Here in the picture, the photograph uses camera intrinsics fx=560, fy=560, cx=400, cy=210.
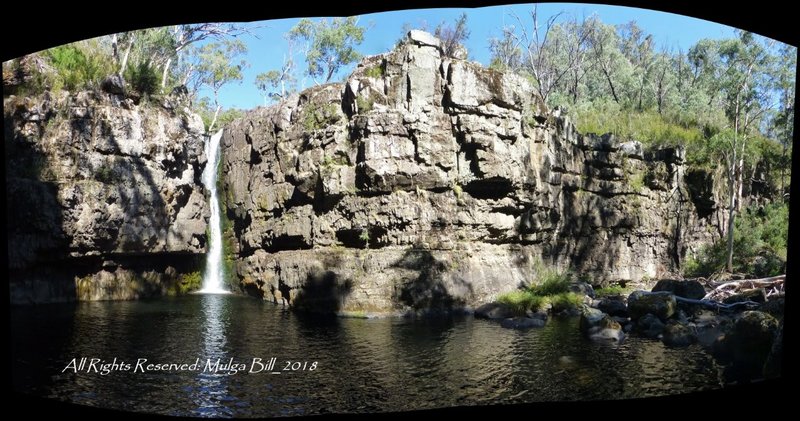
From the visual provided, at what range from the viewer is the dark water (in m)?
10.2

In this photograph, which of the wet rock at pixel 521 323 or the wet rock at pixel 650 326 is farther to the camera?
the wet rock at pixel 521 323

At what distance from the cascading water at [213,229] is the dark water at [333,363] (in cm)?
739

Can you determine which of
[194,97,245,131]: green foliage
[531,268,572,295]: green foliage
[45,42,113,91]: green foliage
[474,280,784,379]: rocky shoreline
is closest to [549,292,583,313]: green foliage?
[474,280,784,379]: rocky shoreline

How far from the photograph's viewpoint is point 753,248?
26.2m

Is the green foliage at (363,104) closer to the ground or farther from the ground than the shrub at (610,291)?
farther from the ground

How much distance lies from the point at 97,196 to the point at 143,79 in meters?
5.77

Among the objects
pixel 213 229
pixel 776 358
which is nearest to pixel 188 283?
pixel 213 229

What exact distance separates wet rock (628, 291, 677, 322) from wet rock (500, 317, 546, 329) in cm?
280

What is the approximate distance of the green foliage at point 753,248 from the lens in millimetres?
25219

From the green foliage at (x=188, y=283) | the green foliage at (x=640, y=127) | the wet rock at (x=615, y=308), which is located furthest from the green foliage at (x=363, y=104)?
the green foliage at (x=640, y=127)

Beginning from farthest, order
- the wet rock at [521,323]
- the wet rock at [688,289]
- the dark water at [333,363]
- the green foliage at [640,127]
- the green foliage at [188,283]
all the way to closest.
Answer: the green foliage at [640,127] → the green foliage at [188,283] → the wet rock at [688,289] → the wet rock at [521,323] → the dark water at [333,363]

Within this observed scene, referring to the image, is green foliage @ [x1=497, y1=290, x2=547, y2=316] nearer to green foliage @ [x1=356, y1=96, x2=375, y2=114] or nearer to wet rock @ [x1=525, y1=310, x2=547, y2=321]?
wet rock @ [x1=525, y1=310, x2=547, y2=321]

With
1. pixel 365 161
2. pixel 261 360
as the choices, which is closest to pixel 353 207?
pixel 365 161

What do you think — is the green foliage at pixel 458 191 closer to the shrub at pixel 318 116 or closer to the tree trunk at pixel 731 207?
the shrub at pixel 318 116
